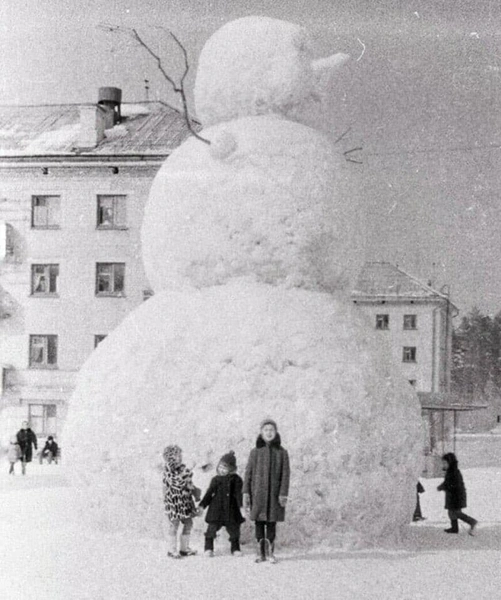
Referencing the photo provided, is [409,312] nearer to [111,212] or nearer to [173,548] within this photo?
[111,212]

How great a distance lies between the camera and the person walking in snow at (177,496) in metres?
8.21

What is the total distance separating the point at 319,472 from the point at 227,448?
79cm

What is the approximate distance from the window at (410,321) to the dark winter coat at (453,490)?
21.2m

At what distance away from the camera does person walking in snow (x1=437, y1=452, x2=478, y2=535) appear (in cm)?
1068

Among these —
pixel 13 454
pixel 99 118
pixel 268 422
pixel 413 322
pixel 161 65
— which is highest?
pixel 99 118

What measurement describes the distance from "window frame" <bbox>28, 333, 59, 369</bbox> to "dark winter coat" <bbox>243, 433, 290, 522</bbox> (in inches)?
682

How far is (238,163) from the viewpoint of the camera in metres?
9.23

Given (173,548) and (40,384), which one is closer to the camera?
(173,548)

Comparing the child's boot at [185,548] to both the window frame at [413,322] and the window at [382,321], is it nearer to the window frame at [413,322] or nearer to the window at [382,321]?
the window frame at [413,322]

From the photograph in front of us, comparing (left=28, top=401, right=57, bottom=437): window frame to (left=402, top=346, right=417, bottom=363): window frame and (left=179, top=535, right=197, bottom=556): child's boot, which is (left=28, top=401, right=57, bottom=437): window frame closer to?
(left=402, top=346, right=417, bottom=363): window frame

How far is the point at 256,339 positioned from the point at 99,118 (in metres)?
18.1

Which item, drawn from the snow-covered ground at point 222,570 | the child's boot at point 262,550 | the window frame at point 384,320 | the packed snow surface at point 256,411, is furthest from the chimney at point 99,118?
the child's boot at point 262,550

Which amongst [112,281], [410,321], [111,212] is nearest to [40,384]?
[112,281]

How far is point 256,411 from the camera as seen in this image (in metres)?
8.51
